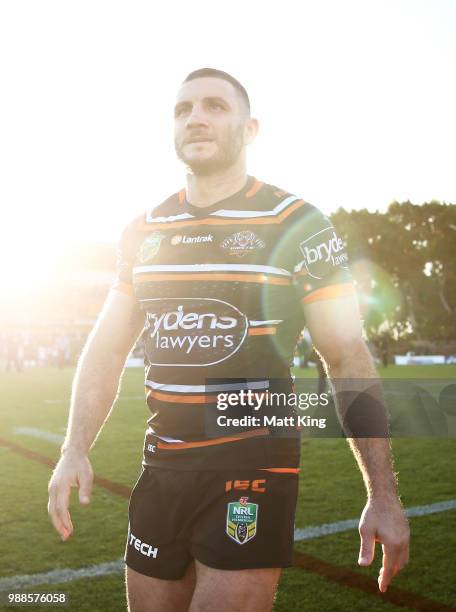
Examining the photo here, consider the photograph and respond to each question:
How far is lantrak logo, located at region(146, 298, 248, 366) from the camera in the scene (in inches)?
98.0

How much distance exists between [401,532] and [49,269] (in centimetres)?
7216

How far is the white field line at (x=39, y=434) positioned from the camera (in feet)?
37.9

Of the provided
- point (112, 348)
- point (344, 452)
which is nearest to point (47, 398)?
point (344, 452)

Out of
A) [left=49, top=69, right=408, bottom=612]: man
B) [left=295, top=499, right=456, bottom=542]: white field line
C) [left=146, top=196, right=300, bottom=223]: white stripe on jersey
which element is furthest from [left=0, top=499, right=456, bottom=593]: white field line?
[left=146, top=196, right=300, bottom=223]: white stripe on jersey

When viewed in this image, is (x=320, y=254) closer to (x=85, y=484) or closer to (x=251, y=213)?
(x=251, y=213)

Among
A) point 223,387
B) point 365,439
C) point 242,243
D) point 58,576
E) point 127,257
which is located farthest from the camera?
point 58,576

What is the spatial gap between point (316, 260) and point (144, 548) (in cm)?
119

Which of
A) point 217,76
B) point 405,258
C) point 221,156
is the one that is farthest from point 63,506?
point 405,258

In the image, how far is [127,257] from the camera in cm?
293

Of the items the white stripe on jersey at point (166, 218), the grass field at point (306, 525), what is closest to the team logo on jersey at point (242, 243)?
the white stripe on jersey at point (166, 218)

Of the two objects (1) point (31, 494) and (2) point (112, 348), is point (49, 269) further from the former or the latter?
(2) point (112, 348)

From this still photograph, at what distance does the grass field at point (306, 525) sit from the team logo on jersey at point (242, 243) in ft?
9.65

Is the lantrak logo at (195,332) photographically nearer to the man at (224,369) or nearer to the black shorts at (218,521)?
the man at (224,369)

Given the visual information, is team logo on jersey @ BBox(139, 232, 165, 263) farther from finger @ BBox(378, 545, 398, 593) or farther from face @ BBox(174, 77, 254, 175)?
finger @ BBox(378, 545, 398, 593)
